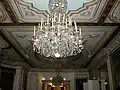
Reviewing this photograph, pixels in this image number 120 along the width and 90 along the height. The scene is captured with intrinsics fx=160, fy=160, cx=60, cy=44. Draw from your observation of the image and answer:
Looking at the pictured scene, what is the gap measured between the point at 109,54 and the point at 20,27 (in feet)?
12.7

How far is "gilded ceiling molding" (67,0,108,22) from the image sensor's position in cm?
407

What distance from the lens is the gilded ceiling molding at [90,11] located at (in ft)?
13.4

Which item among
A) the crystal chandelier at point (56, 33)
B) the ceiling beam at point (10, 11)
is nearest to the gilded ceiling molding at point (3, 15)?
the ceiling beam at point (10, 11)

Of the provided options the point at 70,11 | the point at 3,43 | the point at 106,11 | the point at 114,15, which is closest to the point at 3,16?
the point at 70,11

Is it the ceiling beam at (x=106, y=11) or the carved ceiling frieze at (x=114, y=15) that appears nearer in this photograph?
the ceiling beam at (x=106, y=11)

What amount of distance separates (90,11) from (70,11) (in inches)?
22.1

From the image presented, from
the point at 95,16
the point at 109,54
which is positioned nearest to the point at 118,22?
the point at 95,16

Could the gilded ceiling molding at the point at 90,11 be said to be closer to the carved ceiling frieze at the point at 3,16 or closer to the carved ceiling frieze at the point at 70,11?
the carved ceiling frieze at the point at 70,11

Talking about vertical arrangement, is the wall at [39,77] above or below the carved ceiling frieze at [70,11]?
below

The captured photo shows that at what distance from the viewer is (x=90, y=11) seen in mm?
4461

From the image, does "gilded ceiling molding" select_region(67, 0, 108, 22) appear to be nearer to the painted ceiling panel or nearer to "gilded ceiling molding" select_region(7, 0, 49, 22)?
the painted ceiling panel

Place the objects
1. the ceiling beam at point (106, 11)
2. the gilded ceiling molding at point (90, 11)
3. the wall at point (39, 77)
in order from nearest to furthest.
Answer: the ceiling beam at point (106, 11) < the gilded ceiling molding at point (90, 11) < the wall at point (39, 77)

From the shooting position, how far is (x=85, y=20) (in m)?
4.93

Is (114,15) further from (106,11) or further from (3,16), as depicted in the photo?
(3,16)
